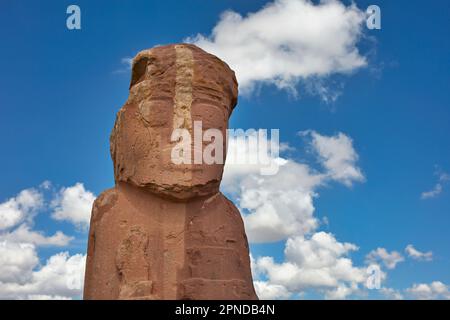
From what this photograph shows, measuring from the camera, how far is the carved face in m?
8.60

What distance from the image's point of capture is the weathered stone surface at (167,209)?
8363 millimetres

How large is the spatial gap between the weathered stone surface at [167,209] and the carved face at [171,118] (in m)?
0.01

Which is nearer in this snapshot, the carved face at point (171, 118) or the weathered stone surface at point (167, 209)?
the weathered stone surface at point (167, 209)

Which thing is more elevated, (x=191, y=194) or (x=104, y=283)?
(x=191, y=194)

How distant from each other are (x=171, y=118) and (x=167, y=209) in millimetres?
1347

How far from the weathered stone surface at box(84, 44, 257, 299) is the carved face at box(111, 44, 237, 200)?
0.01 meters

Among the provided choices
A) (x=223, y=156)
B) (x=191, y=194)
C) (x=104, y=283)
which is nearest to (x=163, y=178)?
(x=191, y=194)

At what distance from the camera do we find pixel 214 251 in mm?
8664

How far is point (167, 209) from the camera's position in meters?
8.77
